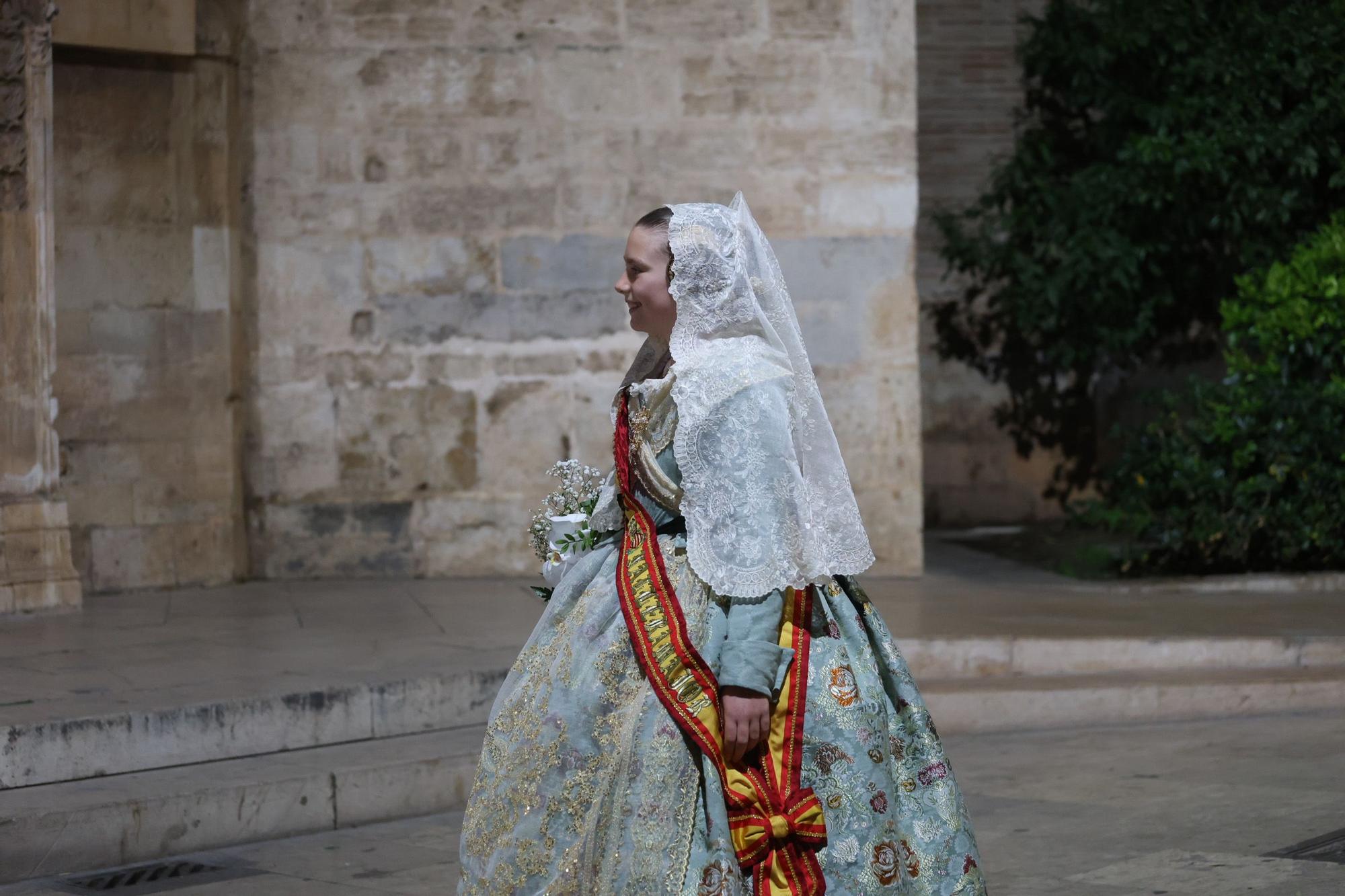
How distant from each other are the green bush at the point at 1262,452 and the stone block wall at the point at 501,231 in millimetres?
1287

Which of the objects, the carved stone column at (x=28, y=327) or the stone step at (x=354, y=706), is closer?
the stone step at (x=354, y=706)

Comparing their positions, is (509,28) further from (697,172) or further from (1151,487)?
(1151,487)

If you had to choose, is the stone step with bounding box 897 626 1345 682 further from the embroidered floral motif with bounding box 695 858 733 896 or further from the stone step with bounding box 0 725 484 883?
the embroidered floral motif with bounding box 695 858 733 896

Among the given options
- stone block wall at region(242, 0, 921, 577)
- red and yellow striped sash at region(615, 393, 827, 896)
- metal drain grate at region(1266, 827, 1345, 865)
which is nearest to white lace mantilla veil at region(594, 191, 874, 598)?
red and yellow striped sash at region(615, 393, 827, 896)

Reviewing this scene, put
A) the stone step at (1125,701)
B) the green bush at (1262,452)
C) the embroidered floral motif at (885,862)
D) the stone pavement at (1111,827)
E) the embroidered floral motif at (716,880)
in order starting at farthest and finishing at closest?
the green bush at (1262,452), the stone step at (1125,701), the stone pavement at (1111,827), the embroidered floral motif at (885,862), the embroidered floral motif at (716,880)

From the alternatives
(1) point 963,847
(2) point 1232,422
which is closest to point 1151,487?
(2) point 1232,422

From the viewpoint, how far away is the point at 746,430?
322 centimetres

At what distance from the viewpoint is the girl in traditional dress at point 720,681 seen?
316cm

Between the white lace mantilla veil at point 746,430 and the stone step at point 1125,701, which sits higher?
the white lace mantilla veil at point 746,430

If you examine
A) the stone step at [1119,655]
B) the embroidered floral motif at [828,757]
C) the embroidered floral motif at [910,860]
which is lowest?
the stone step at [1119,655]

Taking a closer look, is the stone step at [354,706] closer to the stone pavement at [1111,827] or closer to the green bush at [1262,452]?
the stone pavement at [1111,827]

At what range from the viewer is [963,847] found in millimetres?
3307

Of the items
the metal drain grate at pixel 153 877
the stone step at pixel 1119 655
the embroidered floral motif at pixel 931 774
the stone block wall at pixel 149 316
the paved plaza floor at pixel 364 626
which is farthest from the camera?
the stone block wall at pixel 149 316

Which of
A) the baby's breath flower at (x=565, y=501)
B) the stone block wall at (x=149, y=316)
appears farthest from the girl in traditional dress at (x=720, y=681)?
the stone block wall at (x=149, y=316)
